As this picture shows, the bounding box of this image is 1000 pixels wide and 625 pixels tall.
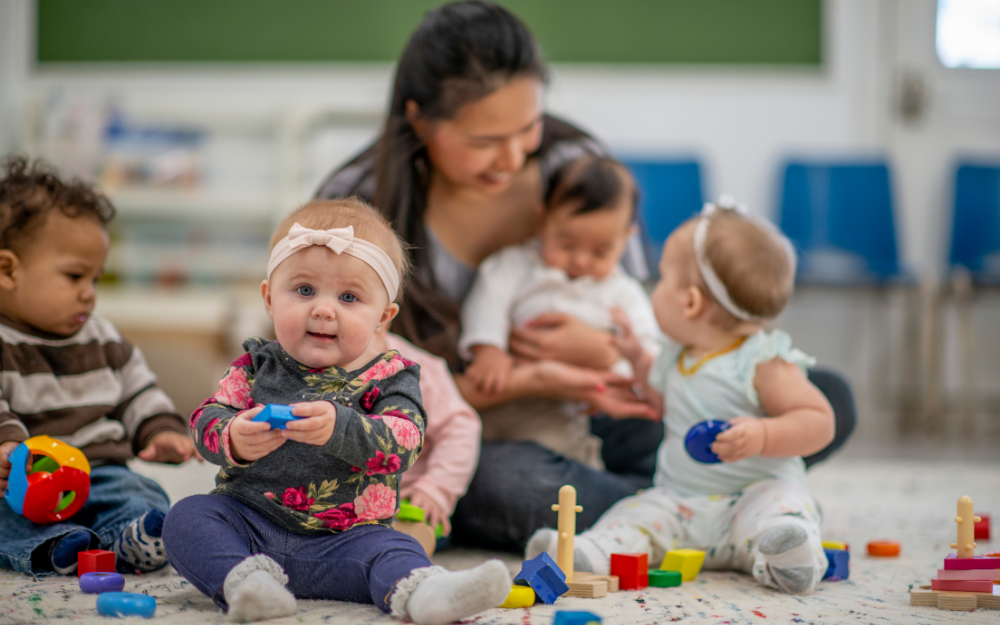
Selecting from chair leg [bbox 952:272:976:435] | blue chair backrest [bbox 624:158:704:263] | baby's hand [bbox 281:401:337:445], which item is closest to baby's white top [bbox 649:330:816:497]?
baby's hand [bbox 281:401:337:445]

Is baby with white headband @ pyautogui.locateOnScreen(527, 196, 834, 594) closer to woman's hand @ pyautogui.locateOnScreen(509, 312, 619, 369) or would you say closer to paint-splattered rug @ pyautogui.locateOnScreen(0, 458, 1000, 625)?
paint-splattered rug @ pyautogui.locateOnScreen(0, 458, 1000, 625)

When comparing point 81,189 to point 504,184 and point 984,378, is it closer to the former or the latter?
point 504,184

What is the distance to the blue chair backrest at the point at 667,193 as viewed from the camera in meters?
3.06

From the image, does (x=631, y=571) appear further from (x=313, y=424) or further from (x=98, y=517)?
(x=98, y=517)

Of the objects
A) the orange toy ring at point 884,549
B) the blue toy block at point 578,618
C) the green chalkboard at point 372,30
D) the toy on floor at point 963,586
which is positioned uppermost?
the green chalkboard at point 372,30

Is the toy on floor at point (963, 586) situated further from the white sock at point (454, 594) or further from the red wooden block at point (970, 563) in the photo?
the white sock at point (454, 594)

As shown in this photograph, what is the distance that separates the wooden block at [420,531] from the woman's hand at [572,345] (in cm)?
40

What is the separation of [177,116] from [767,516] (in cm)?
313

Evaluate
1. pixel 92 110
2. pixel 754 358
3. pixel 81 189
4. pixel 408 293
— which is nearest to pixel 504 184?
pixel 408 293

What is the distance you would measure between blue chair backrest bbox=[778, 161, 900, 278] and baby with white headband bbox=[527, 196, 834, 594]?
207 centimetres

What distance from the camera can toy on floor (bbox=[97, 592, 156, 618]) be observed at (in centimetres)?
79

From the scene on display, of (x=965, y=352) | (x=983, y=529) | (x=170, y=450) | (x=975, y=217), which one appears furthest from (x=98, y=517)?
(x=975, y=217)

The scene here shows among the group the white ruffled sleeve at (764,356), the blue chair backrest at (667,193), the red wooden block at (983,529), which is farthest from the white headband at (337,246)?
the blue chair backrest at (667,193)

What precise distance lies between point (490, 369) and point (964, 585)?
68cm
